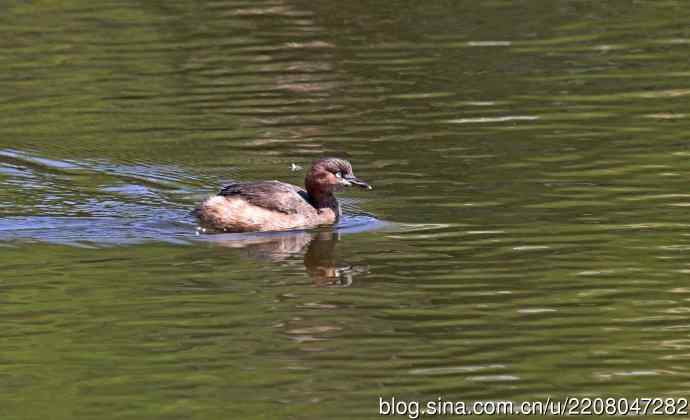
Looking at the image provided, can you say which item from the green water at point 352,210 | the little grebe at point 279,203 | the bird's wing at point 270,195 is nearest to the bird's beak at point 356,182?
the little grebe at point 279,203

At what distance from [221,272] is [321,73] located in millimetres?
9167

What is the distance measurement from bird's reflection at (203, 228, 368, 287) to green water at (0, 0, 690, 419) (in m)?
0.04

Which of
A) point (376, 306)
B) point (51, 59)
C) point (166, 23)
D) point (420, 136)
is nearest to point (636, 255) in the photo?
point (376, 306)

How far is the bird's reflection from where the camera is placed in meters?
12.6

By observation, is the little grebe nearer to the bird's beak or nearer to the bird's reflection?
the bird's beak

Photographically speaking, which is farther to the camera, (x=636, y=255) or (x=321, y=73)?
A: (x=321, y=73)

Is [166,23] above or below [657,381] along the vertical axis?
above

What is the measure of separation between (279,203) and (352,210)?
3.27 feet

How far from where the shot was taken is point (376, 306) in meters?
11.6

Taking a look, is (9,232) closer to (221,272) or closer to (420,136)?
(221,272)

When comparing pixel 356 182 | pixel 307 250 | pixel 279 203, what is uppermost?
pixel 356 182

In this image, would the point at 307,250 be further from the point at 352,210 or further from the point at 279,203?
the point at 352,210

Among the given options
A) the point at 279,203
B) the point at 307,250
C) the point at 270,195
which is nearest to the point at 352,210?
the point at 279,203

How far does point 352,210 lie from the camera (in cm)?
1530
